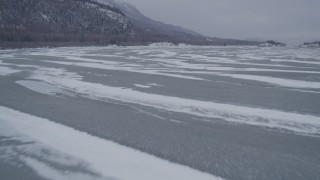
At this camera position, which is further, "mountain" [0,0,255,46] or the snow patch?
"mountain" [0,0,255,46]

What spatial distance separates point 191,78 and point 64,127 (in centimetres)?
737

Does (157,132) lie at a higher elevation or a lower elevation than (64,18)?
lower

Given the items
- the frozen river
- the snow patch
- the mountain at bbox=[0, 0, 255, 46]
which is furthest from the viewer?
the mountain at bbox=[0, 0, 255, 46]

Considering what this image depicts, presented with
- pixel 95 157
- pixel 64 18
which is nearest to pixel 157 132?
pixel 95 157

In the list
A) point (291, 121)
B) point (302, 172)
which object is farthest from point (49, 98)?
point (302, 172)

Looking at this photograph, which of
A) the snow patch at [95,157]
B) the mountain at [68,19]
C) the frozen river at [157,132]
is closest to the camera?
the snow patch at [95,157]

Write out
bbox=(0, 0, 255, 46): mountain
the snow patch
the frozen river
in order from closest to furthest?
the snow patch, the frozen river, bbox=(0, 0, 255, 46): mountain

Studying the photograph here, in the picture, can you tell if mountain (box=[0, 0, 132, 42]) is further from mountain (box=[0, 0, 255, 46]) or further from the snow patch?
the snow patch

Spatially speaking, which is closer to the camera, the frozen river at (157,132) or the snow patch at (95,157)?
the snow patch at (95,157)

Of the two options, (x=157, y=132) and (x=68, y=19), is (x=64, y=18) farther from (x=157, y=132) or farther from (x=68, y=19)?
(x=157, y=132)

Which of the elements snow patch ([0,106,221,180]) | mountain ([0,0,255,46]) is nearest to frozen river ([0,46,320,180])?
snow patch ([0,106,221,180])

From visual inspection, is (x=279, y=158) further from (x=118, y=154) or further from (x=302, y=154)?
(x=118, y=154)

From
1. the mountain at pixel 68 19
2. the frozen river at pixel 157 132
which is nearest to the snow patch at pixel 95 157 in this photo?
the frozen river at pixel 157 132

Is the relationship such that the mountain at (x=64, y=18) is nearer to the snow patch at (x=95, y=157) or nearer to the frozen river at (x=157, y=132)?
the frozen river at (x=157, y=132)
